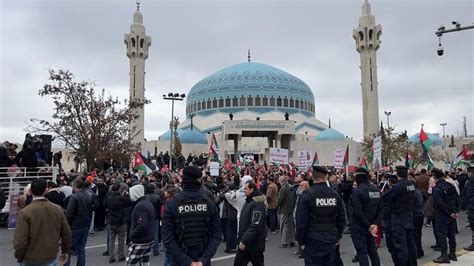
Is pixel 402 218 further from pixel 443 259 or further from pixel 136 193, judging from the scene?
pixel 136 193

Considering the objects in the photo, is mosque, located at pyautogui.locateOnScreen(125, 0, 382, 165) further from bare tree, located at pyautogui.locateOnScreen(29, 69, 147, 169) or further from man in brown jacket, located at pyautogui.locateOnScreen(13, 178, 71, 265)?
man in brown jacket, located at pyautogui.locateOnScreen(13, 178, 71, 265)

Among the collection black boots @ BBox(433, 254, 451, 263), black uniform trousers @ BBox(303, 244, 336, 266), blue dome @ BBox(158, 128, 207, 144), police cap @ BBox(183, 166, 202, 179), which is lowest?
black boots @ BBox(433, 254, 451, 263)

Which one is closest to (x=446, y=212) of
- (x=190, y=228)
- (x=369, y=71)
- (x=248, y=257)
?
(x=248, y=257)

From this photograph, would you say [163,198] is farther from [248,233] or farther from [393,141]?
[393,141]

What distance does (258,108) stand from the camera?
7206cm

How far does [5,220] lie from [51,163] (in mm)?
4641

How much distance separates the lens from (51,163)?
59.2 ft

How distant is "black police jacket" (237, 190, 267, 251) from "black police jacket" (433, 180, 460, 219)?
14.9 feet

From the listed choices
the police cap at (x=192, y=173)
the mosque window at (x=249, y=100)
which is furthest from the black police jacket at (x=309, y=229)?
the mosque window at (x=249, y=100)

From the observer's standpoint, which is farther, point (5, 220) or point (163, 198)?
point (5, 220)

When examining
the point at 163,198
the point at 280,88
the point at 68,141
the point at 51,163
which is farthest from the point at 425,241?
the point at 280,88

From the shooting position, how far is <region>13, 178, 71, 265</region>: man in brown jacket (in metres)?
4.88

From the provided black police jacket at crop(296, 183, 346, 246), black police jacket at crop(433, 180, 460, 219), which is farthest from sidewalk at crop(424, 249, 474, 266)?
black police jacket at crop(296, 183, 346, 246)

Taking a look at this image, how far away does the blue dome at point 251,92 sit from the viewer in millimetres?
72875
